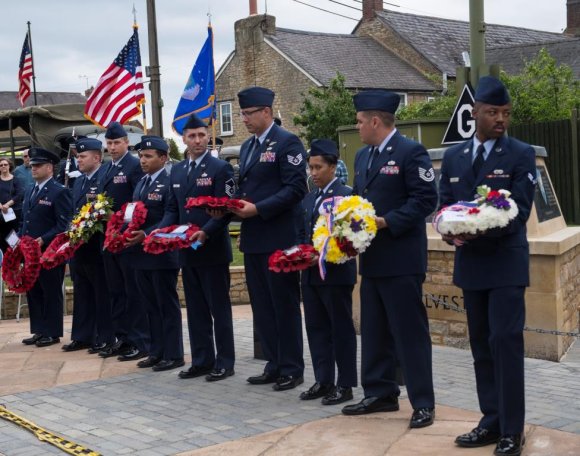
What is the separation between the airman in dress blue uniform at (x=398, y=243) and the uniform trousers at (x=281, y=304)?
1.31m

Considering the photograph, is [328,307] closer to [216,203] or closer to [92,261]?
[216,203]

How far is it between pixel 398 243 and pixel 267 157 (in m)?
1.72

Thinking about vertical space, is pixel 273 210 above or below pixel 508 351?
above

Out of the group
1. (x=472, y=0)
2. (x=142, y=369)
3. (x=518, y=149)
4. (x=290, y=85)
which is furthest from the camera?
(x=290, y=85)

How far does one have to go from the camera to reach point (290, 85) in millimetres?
42594

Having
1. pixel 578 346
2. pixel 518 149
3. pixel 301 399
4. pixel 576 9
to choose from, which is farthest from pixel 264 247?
pixel 576 9

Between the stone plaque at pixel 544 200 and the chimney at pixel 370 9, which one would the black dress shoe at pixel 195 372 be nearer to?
the stone plaque at pixel 544 200

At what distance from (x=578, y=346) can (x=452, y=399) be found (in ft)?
9.17

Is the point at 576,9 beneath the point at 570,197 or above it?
above

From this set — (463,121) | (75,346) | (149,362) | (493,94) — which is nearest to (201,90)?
→ (75,346)

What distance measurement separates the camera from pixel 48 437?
6.51 m

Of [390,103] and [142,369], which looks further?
[142,369]

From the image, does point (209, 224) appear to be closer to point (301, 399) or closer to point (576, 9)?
point (301, 399)

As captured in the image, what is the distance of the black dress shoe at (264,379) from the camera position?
315 inches
